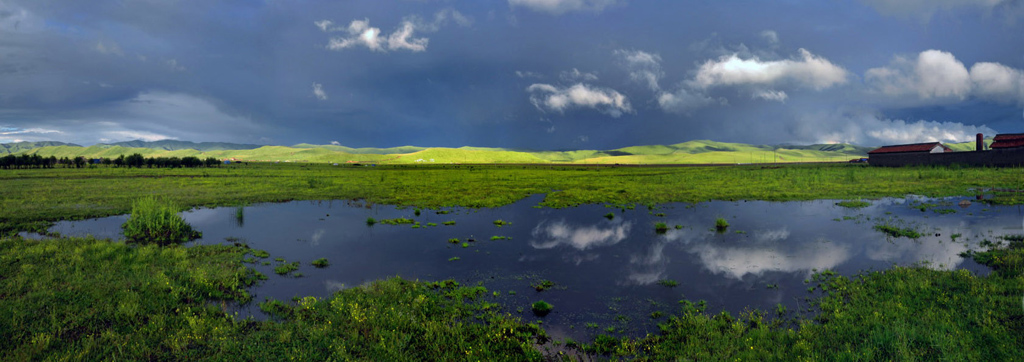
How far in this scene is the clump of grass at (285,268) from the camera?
15209 millimetres

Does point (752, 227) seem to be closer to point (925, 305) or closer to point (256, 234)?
point (925, 305)

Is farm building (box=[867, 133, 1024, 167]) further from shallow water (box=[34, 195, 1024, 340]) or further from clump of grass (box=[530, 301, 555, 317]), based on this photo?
clump of grass (box=[530, 301, 555, 317])

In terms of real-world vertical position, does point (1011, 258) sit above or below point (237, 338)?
above

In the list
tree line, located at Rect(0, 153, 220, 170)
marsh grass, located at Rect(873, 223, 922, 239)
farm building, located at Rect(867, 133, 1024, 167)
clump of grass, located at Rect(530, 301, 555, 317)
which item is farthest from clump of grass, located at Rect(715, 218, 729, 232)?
tree line, located at Rect(0, 153, 220, 170)

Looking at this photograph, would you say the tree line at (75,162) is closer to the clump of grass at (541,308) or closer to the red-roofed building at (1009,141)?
the clump of grass at (541,308)

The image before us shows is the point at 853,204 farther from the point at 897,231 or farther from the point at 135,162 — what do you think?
the point at 135,162

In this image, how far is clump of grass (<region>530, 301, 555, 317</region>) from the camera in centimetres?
1154

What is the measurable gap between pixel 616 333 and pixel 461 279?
252 inches

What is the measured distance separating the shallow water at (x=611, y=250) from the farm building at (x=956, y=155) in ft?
174

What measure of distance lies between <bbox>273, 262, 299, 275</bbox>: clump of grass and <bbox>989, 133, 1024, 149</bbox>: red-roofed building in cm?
10008

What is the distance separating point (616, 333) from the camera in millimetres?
10234

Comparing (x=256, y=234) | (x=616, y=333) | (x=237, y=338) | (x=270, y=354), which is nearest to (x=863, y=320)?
(x=616, y=333)

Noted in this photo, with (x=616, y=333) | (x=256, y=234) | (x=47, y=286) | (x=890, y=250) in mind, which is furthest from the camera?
(x=256, y=234)

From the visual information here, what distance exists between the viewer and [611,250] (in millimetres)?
18812
